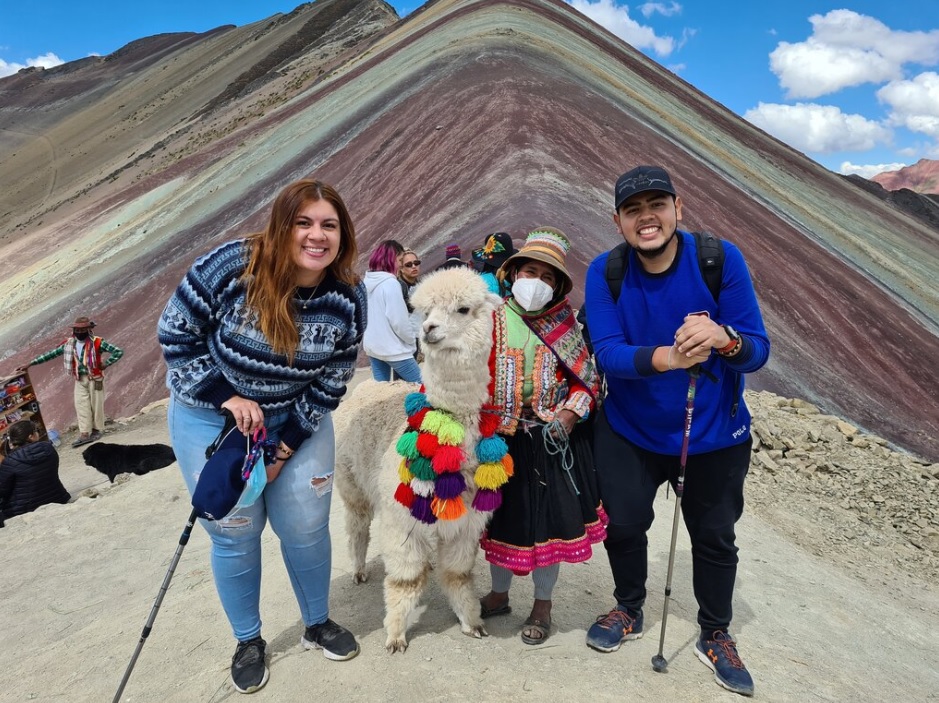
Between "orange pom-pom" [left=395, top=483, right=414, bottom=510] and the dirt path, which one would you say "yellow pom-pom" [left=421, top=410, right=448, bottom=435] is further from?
the dirt path

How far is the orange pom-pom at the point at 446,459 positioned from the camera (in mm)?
2379

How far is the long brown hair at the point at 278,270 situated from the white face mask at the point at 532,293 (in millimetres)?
756

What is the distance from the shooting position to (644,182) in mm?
2074

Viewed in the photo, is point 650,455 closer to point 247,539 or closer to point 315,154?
point 247,539

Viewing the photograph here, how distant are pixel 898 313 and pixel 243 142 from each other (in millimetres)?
19395

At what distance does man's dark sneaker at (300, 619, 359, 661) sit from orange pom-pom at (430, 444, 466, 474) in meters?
0.83

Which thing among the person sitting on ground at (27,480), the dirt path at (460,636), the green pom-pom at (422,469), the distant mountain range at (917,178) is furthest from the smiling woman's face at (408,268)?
the distant mountain range at (917,178)

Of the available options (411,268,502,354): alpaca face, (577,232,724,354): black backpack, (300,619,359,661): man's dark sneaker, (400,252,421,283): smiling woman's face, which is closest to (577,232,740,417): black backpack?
(577,232,724,354): black backpack

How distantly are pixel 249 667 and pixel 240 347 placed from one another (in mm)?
1281

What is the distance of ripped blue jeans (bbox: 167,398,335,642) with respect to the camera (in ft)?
7.07

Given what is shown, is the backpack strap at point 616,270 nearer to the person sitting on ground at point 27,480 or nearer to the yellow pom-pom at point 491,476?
the yellow pom-pom at point 491,476

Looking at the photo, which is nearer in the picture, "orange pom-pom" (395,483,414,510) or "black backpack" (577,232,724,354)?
"black backpack" (577,232,724,354)

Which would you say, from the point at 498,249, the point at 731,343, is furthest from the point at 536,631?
the point at 498,249

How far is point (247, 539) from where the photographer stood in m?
2.27
